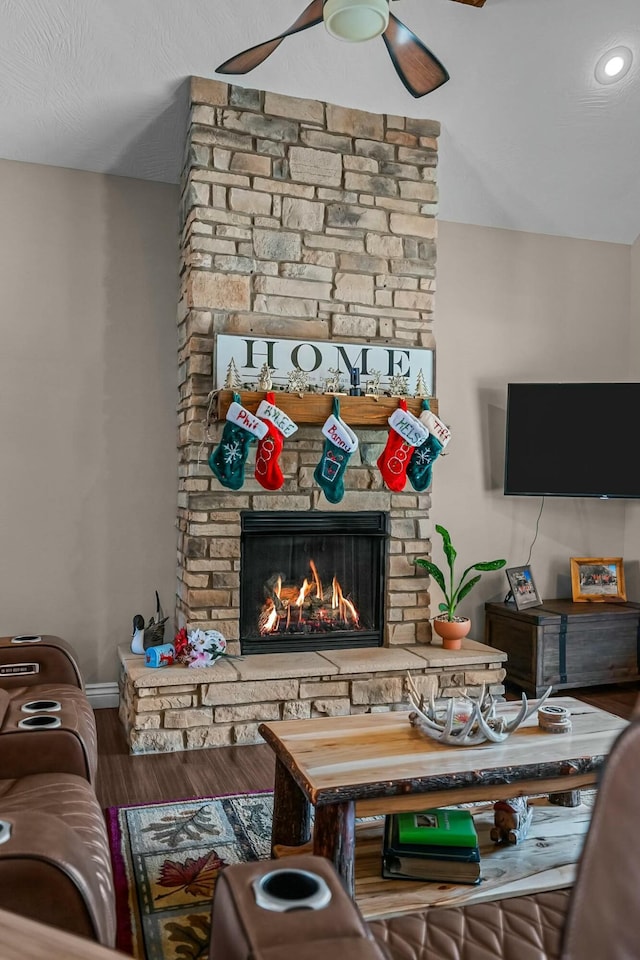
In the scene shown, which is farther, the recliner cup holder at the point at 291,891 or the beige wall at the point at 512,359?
the beige wall at the point at 512,359

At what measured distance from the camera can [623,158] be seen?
4.48 m

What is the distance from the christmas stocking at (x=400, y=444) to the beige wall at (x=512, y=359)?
865 millimetres

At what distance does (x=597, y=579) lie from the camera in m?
4.83

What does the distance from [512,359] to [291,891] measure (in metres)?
4.25

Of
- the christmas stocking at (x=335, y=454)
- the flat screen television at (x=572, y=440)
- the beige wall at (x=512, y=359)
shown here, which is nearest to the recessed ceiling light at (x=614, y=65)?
the beige wall at (x=512, y=359)

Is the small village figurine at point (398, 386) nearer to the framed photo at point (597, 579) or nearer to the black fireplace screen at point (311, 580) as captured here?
the black fireplace screen at point (311, 580)

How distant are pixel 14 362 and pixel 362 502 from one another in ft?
6.12

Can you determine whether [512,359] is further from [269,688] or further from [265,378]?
[269,688]

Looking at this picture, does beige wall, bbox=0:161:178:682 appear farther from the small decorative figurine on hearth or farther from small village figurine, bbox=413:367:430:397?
small village figurine, bbox=413:367:430:397

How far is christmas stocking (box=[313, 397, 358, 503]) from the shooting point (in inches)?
145

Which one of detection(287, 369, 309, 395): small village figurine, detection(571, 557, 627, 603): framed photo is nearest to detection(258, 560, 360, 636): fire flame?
detection(287, 369, 309, 395): small village figurine

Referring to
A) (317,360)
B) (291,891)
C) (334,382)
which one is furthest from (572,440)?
(291,891)

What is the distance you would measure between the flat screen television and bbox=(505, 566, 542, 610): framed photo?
47cm

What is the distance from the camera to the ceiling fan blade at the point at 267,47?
2.47 m
